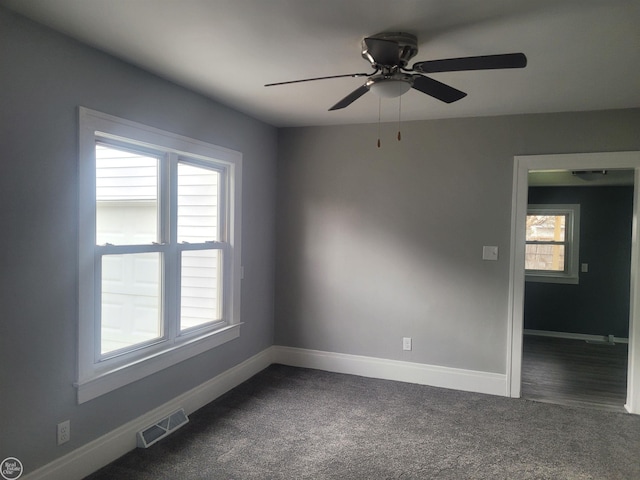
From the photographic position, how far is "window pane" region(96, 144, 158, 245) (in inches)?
102

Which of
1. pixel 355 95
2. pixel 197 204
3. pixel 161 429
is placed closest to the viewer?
pixel 355 95

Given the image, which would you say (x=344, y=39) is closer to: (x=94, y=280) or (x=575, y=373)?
(x=94, y=280)

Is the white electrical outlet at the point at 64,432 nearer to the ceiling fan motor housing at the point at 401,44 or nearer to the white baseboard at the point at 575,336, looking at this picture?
the ceiling fan motor housing at the point at 401,44

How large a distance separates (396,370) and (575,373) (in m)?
2.01

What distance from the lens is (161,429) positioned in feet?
9.55

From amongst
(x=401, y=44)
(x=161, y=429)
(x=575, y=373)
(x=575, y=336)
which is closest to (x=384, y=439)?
(x=161, y=429)

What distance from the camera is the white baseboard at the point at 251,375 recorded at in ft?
7.79

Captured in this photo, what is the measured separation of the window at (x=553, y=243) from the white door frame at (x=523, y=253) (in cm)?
265

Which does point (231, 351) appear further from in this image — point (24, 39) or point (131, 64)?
point (24, 39)

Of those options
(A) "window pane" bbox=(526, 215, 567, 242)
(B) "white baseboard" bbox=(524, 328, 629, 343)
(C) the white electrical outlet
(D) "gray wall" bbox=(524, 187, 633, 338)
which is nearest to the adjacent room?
(C) the white electrical outlet

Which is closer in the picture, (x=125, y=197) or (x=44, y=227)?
(x=44, y=227)

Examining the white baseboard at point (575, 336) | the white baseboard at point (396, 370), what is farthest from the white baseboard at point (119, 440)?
the white baseboard at point (575, 336)

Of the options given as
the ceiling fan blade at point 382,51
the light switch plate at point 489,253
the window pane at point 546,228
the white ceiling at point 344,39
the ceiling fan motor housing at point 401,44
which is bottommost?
the light switch plate at point 489,253

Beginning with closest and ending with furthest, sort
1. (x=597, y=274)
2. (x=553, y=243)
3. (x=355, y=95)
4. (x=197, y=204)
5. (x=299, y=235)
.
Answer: (x=355, y=95)
(x=197, y=204)
(x=299, y=235)
(x=597, y=274)
(x=553, y=243)
